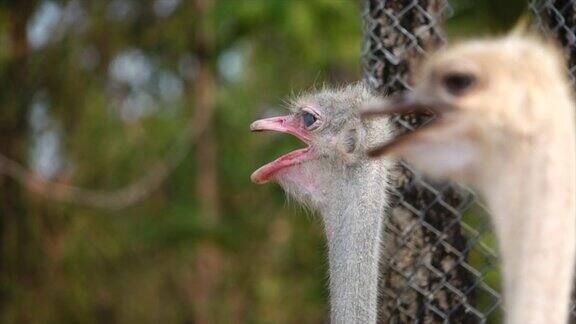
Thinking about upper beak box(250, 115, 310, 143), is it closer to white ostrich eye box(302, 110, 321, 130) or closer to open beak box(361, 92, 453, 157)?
white ostrich eye box(302, 110, 321, 130)

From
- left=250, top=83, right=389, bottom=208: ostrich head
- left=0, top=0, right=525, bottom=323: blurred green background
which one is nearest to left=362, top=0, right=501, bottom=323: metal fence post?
left=250, top=83, right=389, bottom=208: ostrich head

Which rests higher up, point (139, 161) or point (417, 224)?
point (139, 161)

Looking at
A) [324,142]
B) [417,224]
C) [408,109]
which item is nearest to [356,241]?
[324,142]

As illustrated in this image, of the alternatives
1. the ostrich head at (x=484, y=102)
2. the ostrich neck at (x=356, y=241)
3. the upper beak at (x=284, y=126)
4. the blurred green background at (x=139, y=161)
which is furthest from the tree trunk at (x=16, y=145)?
the ostrich head at (x=484, y=102)

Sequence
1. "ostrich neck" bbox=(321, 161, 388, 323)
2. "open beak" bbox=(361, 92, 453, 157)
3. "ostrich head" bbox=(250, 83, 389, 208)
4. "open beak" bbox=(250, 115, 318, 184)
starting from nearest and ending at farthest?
"open beak" bbox=(361, 92, 453, 157), "ostrich neck" bbox=(321, 161, 388, 323), "ostrich head" bbox=(250, 83, 389, 208), "open beak" bbox=(250, 115, 318, 184)

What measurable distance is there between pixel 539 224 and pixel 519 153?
0.13 m

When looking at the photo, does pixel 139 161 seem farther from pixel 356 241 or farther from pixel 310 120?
pixel 356 241

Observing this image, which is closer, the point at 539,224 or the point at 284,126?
the point at 539,224

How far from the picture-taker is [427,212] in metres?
4.06

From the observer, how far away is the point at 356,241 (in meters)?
3.42

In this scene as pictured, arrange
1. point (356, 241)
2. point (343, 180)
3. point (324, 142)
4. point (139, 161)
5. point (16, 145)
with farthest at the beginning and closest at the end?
point (139, 161)
point (16, 145)
point (324, 142)
point (343, 180)
point (356, 241)

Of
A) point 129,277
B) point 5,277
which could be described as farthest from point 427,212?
point 129,277

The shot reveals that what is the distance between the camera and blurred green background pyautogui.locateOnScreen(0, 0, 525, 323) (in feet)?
31.2

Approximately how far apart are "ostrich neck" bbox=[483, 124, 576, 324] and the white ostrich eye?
171cm
